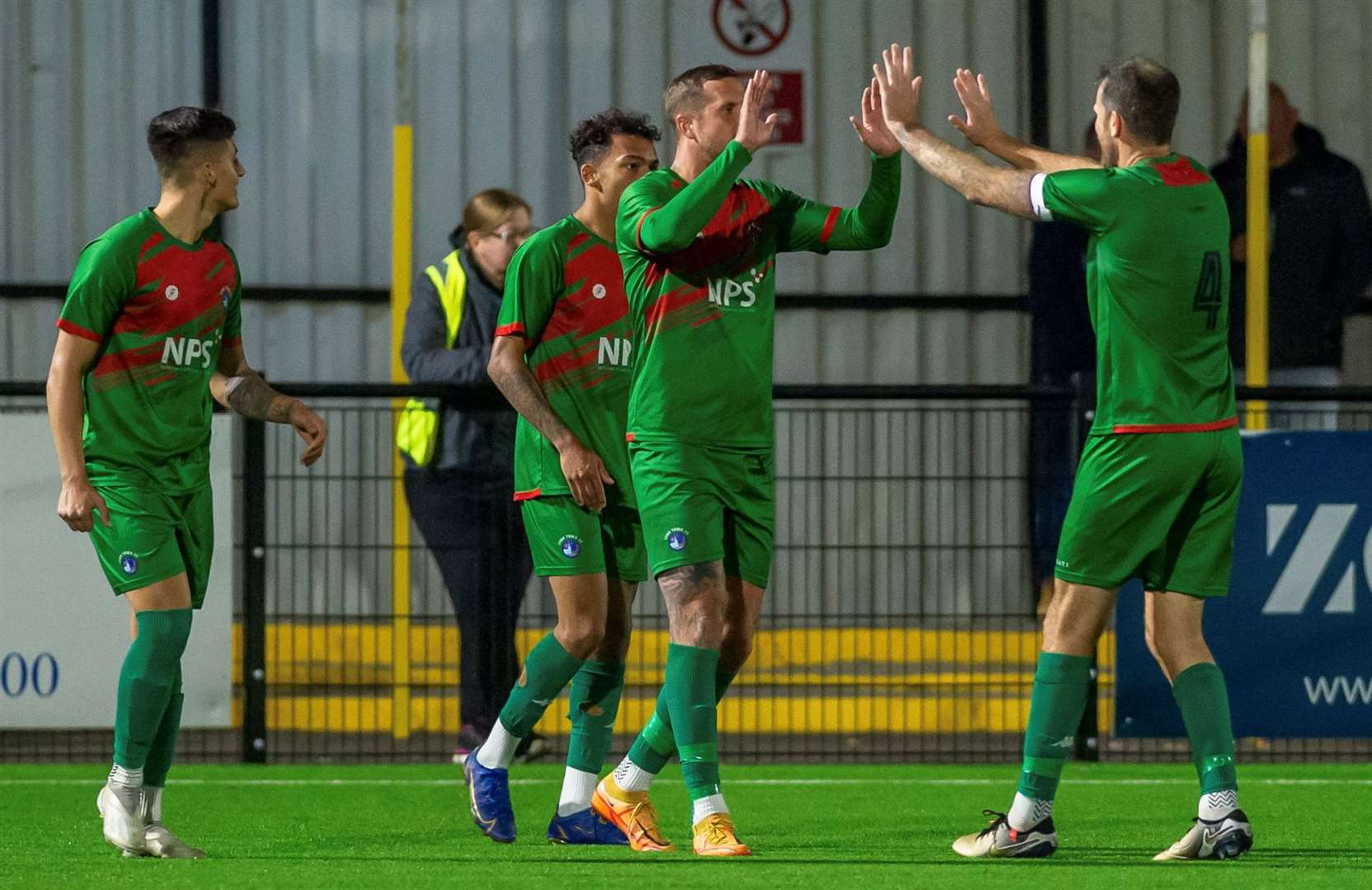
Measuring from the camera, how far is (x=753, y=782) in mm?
8625

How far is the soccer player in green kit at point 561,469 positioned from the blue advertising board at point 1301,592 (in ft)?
10.1

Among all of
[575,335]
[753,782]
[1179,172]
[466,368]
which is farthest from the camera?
[466,368]

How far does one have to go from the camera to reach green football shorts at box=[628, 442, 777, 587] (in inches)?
241

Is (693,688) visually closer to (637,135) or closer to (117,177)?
(637,135)

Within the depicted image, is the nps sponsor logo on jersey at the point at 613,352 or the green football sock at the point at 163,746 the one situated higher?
the nps sponsor logo on jersey at the point at 613,352

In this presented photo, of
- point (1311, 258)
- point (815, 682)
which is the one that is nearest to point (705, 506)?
point (815, 682)

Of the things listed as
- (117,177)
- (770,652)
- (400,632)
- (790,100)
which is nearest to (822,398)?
(770,652)

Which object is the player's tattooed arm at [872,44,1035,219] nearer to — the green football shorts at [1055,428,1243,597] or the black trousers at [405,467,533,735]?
the green football shorts at [1055,428,1243,597]

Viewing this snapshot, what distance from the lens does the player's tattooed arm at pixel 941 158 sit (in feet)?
19.5

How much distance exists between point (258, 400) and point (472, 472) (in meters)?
2.65

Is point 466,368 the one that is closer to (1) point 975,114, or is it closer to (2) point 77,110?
(1) point 975,114

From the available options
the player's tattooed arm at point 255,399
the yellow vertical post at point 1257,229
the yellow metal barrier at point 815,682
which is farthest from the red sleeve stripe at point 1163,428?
the yellow vertical post at point 1257,229

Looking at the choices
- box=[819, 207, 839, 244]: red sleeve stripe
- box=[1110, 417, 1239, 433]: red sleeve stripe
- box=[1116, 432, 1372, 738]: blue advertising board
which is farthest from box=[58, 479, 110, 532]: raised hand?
box=[1116, 432, 1372, 738]: blue advertising board

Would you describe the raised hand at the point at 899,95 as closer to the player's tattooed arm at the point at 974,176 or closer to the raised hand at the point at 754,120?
the player's tattooed arm at the point at 974,176
